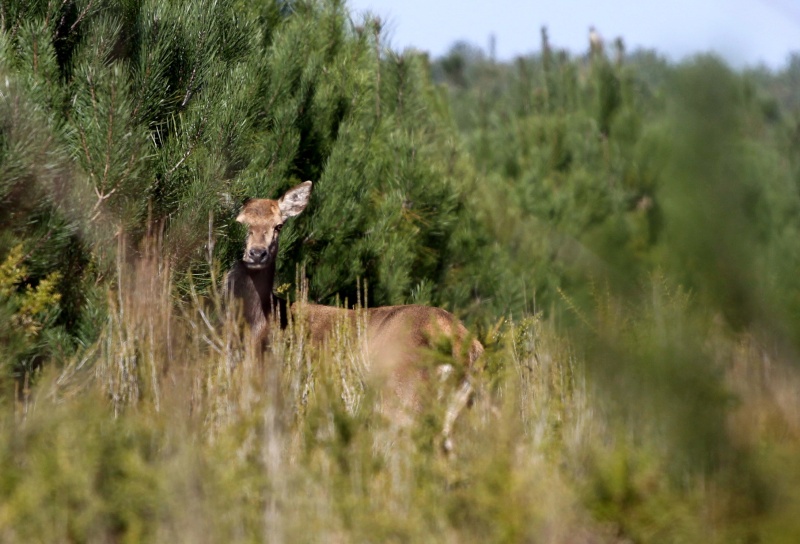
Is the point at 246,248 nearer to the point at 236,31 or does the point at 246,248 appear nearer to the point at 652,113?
the point at 236,31

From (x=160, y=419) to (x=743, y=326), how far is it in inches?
114

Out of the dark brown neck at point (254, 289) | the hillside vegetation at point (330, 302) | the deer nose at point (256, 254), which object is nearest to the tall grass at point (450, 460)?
the hillside vegetation at point (330, 302)

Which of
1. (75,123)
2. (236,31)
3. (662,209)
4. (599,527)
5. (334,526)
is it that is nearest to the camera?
(662,209)

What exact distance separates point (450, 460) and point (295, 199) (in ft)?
15.5

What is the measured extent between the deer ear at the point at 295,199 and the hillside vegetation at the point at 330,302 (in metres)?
0.53

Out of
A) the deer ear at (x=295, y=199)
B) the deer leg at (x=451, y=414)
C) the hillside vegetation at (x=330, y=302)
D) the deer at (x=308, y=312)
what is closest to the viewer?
the hillside vegetation at (x=330, y=302)

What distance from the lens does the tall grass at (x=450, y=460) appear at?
2129 mm

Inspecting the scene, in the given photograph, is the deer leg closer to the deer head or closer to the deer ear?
the deer head

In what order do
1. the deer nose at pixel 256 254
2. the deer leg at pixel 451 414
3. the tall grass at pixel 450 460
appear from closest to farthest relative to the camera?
the tall grass at pixel 450 460 < the deer leg at pixel 451 414 < the deer nose at pixel 256 254

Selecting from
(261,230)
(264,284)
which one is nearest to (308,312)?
(261,230)

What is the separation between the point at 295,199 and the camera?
27.7ft

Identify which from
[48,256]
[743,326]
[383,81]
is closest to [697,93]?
[743,326]

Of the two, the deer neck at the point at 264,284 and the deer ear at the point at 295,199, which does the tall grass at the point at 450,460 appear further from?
the deer ear at the point at 295,199

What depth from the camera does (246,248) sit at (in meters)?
7.79
